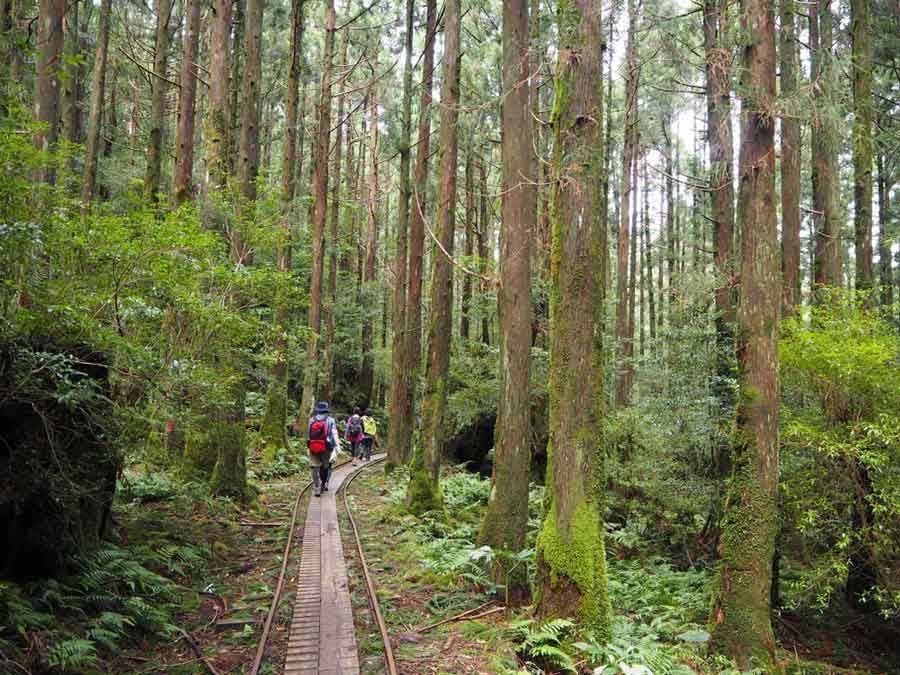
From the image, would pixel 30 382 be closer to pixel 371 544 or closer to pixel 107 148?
pixel 371 544

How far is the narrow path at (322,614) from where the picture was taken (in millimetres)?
5332

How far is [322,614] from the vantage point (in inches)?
255

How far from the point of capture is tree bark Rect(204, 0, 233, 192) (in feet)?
37.0

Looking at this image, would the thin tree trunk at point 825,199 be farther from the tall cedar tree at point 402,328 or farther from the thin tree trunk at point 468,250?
the thin tree trunk at point 468,250

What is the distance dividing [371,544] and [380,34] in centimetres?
2177

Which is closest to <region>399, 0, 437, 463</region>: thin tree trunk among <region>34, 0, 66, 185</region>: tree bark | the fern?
<region>34, 0, 66, 185</region>: tree bark

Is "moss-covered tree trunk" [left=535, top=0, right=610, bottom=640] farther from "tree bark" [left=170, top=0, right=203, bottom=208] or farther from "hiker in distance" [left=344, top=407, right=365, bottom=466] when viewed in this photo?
"hiker in distance" [left=344, top=407, right=365, bottom=466]

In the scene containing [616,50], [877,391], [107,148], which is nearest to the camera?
[877,391]

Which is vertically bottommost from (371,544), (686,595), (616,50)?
(686,595)

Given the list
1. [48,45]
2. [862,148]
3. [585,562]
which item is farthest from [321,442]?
[862,148]

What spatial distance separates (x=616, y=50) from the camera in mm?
12742

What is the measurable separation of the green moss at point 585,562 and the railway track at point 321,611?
1.84 meters

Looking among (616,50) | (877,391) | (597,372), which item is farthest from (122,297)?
(616,50)

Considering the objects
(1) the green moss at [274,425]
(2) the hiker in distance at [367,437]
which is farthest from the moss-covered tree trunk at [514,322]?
(2) the hiker in distance at [367,437]
